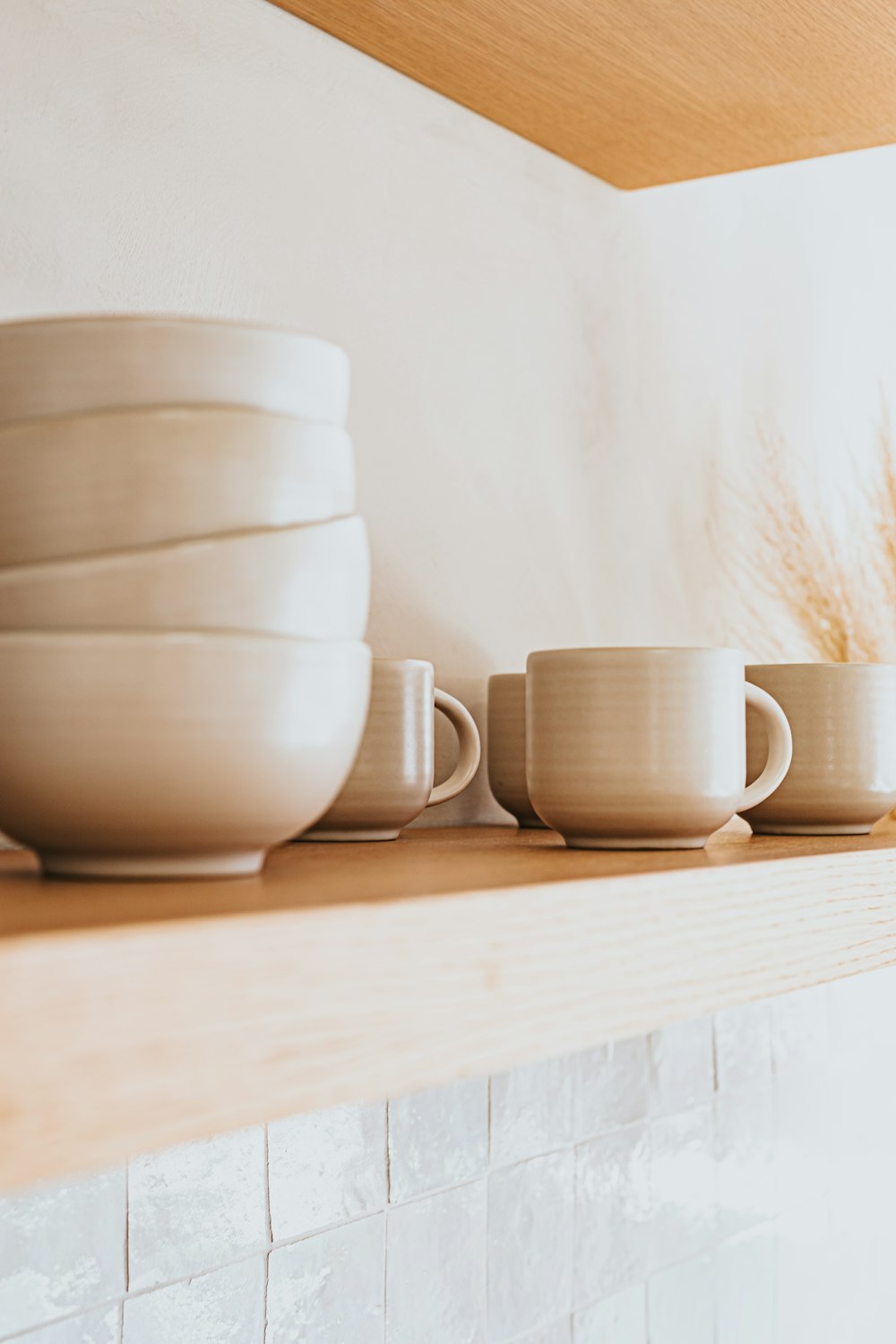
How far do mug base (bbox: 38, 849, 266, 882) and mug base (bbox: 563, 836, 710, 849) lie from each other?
0.26 metres

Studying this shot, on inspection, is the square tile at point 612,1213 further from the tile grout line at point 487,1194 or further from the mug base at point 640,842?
the mug base at point 640,842

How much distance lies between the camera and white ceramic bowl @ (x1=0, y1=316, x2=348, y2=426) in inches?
18.0

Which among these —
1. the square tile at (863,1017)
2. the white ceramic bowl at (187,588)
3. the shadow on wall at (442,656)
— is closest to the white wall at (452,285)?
the shadow on wall at (442,656)

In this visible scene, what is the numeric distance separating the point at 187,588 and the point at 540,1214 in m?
0.79

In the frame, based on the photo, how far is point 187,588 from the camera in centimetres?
44

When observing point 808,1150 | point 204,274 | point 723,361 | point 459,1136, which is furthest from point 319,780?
point 808,1150

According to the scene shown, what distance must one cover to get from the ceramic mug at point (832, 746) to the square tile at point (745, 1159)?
0.52m

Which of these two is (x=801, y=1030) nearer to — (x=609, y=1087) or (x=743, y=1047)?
(x=743, y=1047)

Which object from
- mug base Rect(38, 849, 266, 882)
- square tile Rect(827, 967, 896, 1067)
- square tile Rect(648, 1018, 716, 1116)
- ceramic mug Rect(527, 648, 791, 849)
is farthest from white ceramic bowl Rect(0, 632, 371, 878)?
square tile Rect(827, 967, 896, 1067)

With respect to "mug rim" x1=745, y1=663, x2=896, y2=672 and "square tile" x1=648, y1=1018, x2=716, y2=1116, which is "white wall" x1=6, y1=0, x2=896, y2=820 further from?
"square tile" x1=648, y1=1018, x2=716, y2=1116

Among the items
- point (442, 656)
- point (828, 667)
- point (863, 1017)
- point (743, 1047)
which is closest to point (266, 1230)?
point (442, 656)

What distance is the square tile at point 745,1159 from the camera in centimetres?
131

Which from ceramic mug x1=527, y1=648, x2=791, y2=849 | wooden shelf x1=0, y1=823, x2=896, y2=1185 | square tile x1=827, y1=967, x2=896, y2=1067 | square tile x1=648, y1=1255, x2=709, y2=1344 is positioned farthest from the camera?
square tile x1=827, y1=967, x2=896, y2=1067

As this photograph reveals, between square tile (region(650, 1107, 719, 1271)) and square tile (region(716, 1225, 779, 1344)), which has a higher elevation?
square tile (region(650, 1107, 719, 1271))
